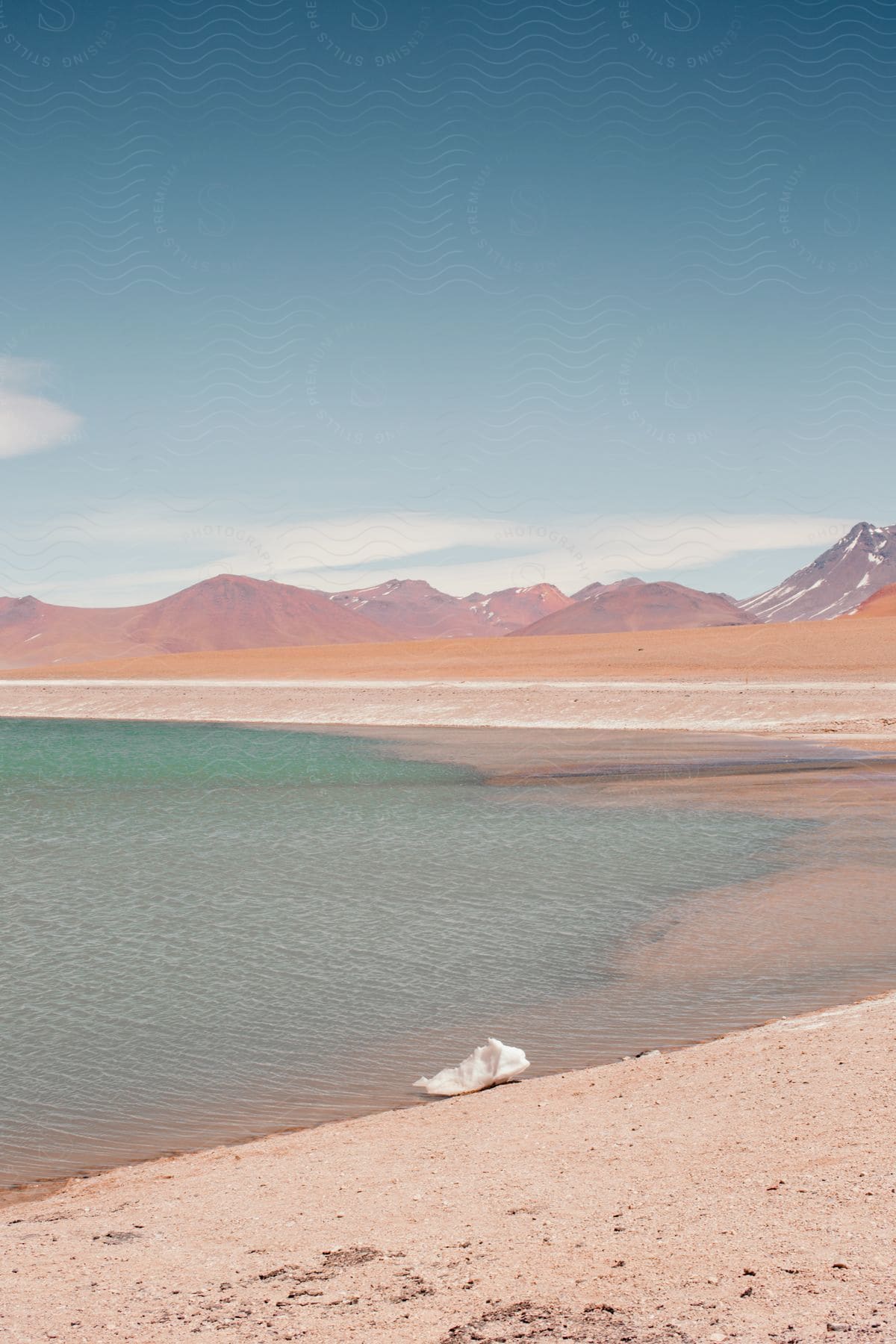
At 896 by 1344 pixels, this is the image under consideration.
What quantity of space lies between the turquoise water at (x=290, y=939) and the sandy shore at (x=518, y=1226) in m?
1.25

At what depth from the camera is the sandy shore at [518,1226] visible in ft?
13.6

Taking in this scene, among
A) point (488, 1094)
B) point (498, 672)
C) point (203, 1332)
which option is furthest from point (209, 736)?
point (203, 1332)

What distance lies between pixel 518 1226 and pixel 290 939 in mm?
7606

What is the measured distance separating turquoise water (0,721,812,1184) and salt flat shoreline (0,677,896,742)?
14.8 metres

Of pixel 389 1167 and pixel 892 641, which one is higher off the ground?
pixel 892 641

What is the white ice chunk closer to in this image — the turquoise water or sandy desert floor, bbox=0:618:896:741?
the turquoise water

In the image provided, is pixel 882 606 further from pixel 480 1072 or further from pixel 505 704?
pixel 480 1072

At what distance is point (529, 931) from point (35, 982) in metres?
5.08

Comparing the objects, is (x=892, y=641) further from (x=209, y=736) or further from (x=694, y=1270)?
(x=694, y=1270)

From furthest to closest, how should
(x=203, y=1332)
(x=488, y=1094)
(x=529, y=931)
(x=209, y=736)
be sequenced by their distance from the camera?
(x=209, y=736) < (x=529, y=931) < (x=488, y=1094) < (x=203, y=1332)

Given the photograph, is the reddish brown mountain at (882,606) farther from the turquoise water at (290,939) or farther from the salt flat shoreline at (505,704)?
the turquoise water at (290,939)

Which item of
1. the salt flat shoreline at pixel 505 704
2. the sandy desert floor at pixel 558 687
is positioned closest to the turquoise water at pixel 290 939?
the salt flat shoreline at pixel 505 704

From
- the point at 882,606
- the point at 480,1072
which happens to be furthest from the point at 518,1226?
the point at 882,606

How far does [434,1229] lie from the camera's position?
5.02 metres
